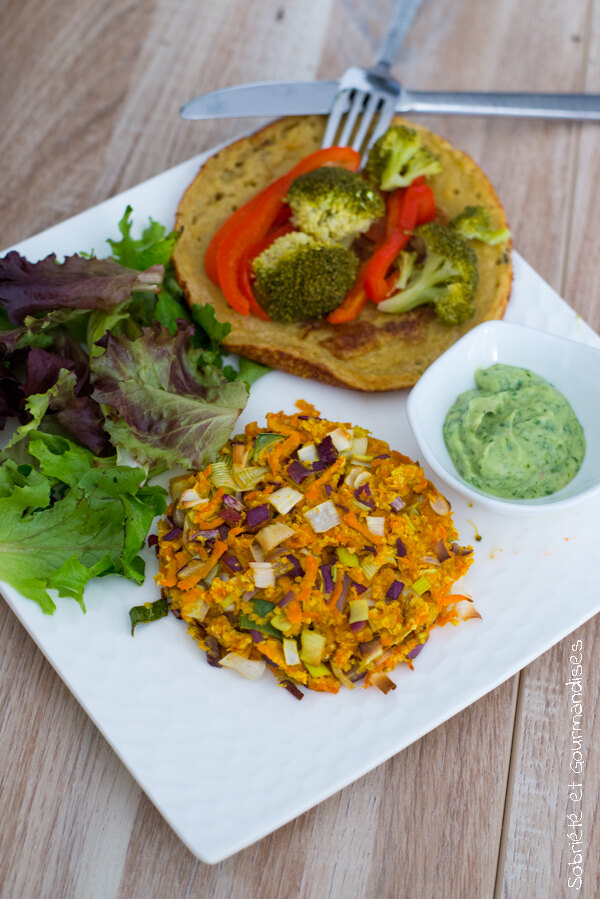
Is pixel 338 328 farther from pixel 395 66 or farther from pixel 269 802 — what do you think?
pixel 395 66

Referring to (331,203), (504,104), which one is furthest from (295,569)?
(504,104)

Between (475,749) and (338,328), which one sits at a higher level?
(338,328)

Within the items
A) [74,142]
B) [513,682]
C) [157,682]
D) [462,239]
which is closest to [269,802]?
[157,682]

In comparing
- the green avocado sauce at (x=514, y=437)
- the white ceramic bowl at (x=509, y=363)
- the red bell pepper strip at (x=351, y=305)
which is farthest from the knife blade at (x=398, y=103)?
the green avocado sauce at (x=514, y=437)

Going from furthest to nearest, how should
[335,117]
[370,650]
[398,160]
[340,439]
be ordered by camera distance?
[335,117]
[398,160]
[340,439]
[370,650]

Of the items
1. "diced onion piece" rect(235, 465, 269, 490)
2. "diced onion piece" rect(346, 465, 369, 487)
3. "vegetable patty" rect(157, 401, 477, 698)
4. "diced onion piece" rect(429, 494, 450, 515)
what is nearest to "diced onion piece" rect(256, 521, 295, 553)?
"vegetable patty" rect(157, 401, 477, 698)

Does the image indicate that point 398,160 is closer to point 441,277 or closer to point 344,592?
point 441,277
